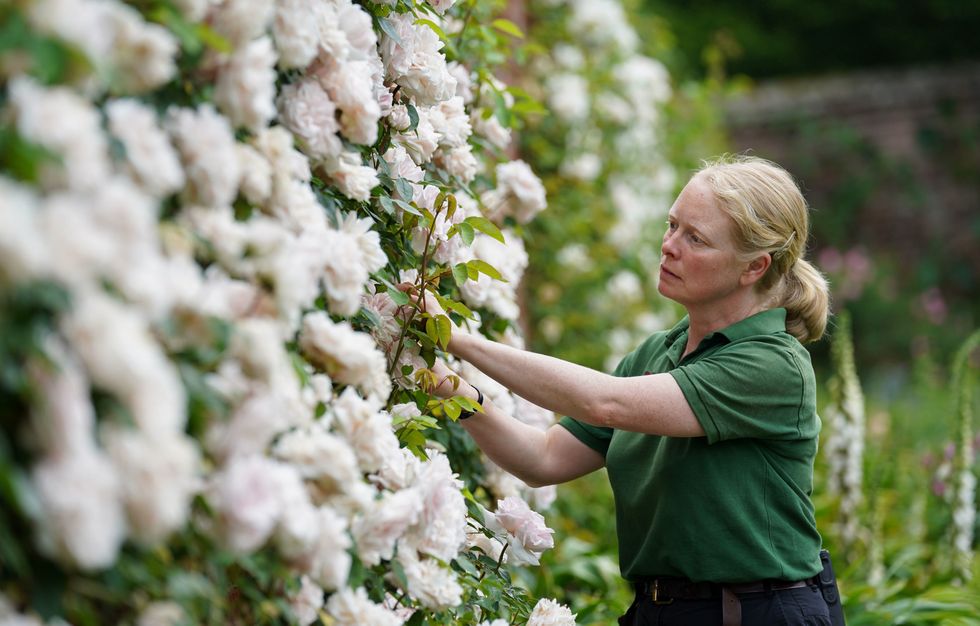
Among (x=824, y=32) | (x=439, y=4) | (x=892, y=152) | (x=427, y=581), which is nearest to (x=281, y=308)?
(x=427, y=581)

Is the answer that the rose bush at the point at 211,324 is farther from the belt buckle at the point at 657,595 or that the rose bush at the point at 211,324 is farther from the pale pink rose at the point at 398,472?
the belt buckle at the point at 657,595

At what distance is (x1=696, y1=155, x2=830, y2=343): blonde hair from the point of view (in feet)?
7.57

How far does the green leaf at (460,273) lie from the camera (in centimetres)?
216

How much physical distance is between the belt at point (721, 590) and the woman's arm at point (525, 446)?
34 centimetres

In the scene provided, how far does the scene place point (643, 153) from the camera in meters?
6.31

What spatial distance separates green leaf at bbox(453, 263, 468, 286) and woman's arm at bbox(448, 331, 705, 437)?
0.34ft

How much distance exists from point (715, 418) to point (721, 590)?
357mm

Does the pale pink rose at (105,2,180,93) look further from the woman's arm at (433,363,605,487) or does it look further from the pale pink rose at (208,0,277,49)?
the woman's arm at (433,363,605,487)

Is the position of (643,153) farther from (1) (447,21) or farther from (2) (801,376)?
(2) (801,376)

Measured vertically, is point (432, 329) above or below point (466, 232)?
below

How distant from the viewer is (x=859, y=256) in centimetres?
1095

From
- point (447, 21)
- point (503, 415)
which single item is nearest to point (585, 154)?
point (447, 21)

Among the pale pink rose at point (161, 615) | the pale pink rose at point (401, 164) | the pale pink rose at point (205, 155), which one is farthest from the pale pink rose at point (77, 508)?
the pale pink rose at point (401, 164)

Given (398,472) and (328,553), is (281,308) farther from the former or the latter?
(398,472)
